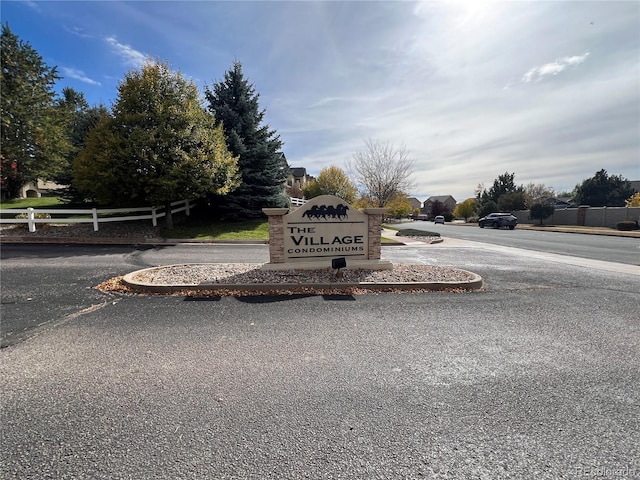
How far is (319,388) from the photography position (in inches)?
115

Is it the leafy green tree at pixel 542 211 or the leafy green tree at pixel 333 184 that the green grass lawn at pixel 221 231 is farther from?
the leafy green tree at pixel 542 211

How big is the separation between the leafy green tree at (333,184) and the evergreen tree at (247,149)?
2806 cm

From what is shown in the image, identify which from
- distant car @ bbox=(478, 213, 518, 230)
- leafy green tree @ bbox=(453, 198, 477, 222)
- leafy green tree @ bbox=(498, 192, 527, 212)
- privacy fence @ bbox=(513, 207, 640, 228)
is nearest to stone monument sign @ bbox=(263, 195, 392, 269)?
distant car @ bbox=(478, 213, 518, 230)

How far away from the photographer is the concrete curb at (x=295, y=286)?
6.03 m

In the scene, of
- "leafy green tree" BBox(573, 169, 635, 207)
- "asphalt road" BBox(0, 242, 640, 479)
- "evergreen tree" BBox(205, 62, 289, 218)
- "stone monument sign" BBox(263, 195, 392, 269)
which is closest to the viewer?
"asphalt road" BBox(0, 242, 640, 479)

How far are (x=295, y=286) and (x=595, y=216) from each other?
39114mm

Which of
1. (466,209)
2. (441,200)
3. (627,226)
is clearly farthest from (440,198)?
(627,226)

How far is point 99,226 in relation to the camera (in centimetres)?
1495

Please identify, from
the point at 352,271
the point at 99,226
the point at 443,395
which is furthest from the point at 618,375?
the point at 99,226

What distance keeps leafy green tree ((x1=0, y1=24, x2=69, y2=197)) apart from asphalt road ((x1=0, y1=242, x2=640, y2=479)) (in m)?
27.7

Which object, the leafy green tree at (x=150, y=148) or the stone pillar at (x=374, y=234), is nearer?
the stone pillar at (x=374, y=234)

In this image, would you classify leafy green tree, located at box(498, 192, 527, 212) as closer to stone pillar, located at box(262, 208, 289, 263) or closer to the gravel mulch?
the gravel mulch

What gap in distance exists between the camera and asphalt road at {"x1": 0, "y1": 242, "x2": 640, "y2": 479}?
2078 millimetres

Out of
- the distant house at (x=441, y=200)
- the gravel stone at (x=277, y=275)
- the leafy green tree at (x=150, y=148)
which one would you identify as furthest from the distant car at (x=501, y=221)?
the distant house at (x=441, y=200)
